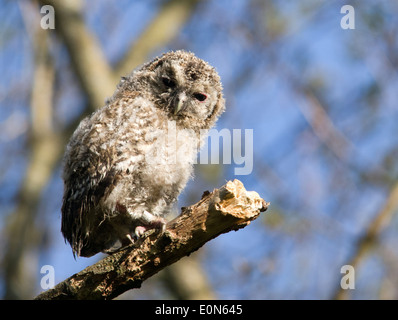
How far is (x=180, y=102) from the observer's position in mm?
3727

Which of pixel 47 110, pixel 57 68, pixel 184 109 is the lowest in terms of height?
pixel 184 109

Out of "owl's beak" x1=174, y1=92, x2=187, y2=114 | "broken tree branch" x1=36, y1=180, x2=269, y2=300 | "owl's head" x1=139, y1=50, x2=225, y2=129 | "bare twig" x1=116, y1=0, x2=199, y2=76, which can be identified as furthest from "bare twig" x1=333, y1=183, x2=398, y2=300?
"bare twig" x1=116, y1=0, x2=199, y2=76

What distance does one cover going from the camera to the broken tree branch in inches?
108

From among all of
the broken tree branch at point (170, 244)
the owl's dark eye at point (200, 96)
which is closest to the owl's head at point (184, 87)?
the owl's dark eye at point (200, 96)

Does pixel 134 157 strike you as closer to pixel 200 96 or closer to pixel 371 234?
pixel 200 96

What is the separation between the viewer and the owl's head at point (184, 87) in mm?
3822

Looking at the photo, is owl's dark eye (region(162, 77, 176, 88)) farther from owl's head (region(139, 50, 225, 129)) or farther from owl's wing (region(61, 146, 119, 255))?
owl's wing (region(61, 146, 119, 255))

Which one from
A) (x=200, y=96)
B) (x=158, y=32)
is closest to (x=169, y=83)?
(x=200, y=96)

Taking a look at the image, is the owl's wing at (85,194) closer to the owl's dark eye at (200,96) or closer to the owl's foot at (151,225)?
the owl's foot at (151,225)

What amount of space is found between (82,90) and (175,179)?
365 centimetres

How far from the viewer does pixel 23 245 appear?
7250 millimetres

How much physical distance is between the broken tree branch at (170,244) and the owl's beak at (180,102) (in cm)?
103

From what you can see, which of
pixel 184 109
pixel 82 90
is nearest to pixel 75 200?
pixel 184 109
